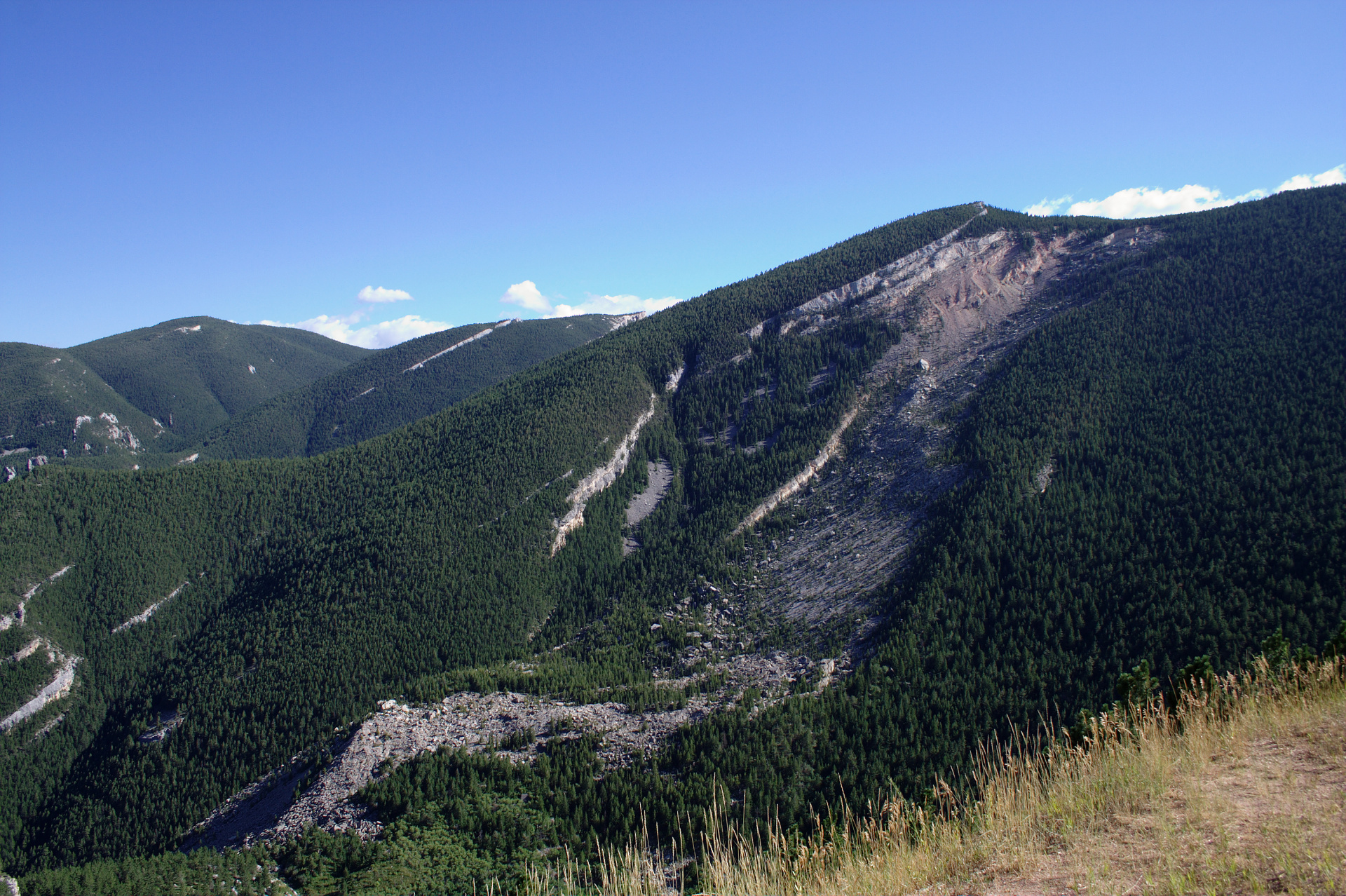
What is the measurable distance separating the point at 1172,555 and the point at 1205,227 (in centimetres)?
7764

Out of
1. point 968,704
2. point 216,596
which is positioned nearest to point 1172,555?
point 968,704

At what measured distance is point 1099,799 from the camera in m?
9.91

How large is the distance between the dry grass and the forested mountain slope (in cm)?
2176

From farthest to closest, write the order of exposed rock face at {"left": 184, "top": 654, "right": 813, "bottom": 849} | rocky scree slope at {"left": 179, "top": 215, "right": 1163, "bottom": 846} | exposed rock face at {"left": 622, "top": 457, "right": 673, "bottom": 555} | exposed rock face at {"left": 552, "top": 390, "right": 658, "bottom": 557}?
exposed rock face at {"left": 552, "top": 390, "right": 658, "bottom": 557}, exposed rock face at {"left": 622, "top": 457, "right": 673, "bottom": 555}, rocky scree slope at {"left": 179, "top": 215, "right": 1163, "bottom": 846}, exposed rock face at {"left": 184, "top": 654, "right": 813, "bottom": 849}

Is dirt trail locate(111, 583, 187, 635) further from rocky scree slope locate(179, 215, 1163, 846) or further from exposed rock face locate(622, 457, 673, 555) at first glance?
exposed rock face locate(622, 457, 673, 555)

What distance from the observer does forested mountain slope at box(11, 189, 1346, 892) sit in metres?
48.2

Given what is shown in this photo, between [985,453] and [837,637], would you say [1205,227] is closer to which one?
[985,453]

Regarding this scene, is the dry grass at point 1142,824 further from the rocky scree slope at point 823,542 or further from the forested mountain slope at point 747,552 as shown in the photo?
the rocky scree slope at point 823,542

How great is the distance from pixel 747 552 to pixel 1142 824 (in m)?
76.1

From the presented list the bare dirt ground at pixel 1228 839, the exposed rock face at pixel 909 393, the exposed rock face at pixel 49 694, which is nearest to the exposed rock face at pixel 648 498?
the exposed rock face at pixel 909 393

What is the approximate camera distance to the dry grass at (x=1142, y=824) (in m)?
8.03

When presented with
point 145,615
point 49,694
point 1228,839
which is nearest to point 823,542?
point 1228,839

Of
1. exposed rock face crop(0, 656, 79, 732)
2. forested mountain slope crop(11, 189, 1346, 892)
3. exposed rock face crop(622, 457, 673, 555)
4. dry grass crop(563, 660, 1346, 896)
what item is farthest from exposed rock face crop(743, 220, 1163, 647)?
exposed rock face crop(0, 656, 79, 732)

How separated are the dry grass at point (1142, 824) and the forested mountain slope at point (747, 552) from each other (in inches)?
857
